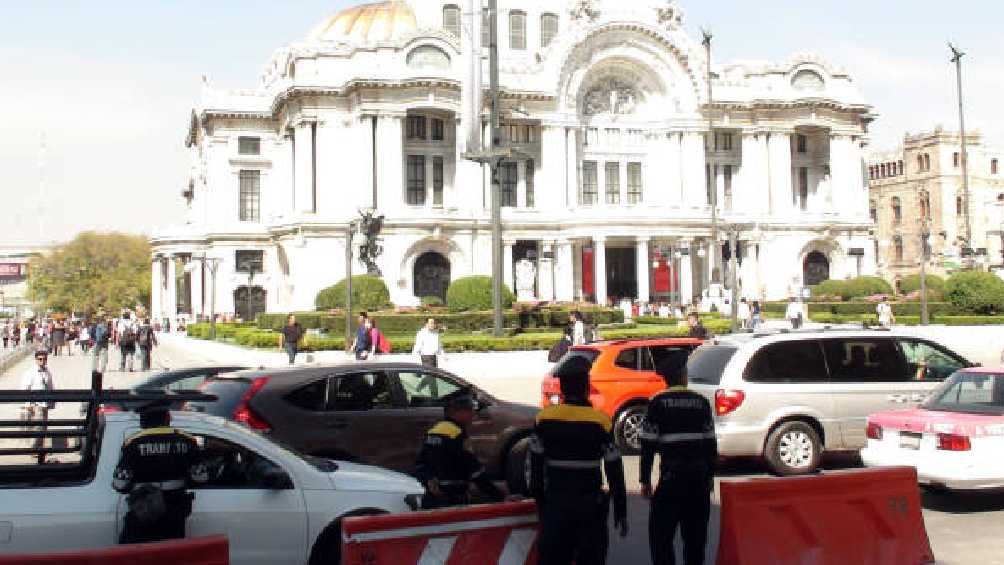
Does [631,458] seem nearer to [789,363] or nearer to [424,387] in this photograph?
[789,363]

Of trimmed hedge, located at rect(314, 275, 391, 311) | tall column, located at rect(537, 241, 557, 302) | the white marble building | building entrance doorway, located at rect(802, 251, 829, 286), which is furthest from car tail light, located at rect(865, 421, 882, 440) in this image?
building entrance doorway, located at rect(802, 251, 829, 286)

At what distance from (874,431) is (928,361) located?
298cm

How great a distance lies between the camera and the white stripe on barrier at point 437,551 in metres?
7.22

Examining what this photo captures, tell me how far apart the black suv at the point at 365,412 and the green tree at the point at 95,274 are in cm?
10124

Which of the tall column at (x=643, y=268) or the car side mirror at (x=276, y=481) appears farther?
the tall column at (x=643, y=268)

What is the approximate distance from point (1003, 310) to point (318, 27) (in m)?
53.6

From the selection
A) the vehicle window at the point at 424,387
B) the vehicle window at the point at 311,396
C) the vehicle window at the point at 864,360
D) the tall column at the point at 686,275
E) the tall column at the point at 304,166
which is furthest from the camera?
the tall column at the point at 686,275

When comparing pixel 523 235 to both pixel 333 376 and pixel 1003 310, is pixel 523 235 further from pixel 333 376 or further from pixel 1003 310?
pixel 333 376

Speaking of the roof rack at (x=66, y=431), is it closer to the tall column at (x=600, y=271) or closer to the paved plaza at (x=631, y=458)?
the paved plaza at (x=631, y=458)

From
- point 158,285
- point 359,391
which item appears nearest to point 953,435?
point 359,391

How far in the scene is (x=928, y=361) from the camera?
13.9 metres

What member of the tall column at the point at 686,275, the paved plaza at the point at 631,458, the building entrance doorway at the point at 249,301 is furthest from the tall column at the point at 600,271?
the building entrance doorway at the point at 249,301

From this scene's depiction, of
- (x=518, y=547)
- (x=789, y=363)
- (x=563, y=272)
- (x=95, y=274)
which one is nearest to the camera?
(x=518, y=547)

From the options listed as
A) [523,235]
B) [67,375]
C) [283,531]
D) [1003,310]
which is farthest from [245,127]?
[283,531]
